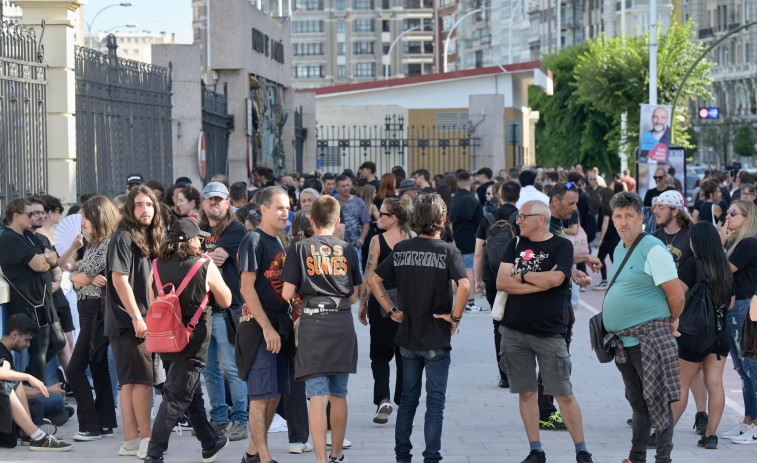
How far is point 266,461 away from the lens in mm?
7938

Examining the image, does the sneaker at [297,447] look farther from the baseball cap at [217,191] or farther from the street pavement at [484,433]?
the baseball cap at [217,191]

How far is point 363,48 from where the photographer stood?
14850 cm

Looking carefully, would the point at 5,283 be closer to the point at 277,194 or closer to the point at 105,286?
the point at 105,286

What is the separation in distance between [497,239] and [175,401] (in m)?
4.44

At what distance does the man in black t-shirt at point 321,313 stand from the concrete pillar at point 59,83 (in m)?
5.69

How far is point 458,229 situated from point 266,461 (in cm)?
882

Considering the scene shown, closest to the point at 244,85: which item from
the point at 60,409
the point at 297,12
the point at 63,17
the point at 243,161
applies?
the point at 243,161

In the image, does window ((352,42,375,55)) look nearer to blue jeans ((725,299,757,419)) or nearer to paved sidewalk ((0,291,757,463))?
paved sidewalk ((0,291,757,463))

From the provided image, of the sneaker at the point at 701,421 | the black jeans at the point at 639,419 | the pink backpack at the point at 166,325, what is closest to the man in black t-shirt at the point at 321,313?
the pink backpack at the point at 166,325

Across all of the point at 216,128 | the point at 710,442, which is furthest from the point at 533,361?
the point at 216,128

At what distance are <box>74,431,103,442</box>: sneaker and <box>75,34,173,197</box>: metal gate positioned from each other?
4.94 metres

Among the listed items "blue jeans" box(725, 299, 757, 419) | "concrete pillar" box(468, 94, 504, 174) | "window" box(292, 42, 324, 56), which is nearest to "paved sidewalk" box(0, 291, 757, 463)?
"blue jeans" box(725, 299, 757, 419)

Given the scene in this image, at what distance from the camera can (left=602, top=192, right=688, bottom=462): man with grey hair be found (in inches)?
309

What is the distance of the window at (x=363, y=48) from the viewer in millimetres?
147875
